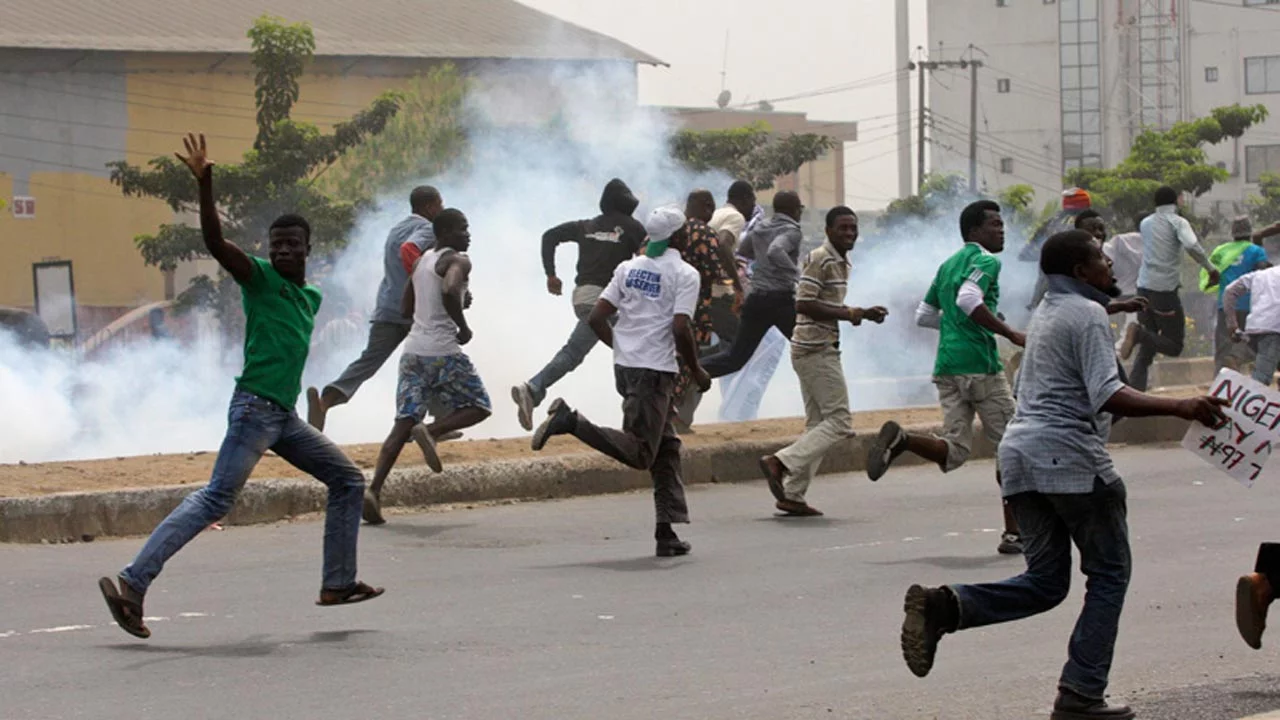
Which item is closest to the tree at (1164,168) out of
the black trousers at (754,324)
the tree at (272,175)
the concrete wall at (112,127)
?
the concrete wall at (112,127)

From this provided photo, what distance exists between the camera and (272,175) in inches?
1634

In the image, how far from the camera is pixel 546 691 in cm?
603

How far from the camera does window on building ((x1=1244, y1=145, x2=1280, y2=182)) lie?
77.2 meters

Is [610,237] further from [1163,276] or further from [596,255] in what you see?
[1163,276]

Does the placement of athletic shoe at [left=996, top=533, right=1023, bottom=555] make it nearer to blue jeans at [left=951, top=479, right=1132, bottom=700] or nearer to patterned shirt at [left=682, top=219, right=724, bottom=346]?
patterned shirt at [left=682, top=219, right=724, bottom=346]

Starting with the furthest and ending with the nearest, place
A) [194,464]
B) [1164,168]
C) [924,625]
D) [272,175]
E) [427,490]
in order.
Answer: [1164,168]
[272,175]
[194,464]
[427,490]
[924,625]

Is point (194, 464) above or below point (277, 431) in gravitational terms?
below

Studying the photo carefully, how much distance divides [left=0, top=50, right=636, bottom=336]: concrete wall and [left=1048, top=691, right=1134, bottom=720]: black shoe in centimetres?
4649

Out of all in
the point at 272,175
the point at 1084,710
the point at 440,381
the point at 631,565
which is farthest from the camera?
the point at 272,175

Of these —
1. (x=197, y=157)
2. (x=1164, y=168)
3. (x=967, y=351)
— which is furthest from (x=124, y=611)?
(x=1164, y=168)

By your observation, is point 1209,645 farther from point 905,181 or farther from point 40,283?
point 905,181

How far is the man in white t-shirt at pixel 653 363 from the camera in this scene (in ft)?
30.2

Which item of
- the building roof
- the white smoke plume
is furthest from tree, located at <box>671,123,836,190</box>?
the building roof

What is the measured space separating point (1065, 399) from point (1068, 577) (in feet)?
1.81
